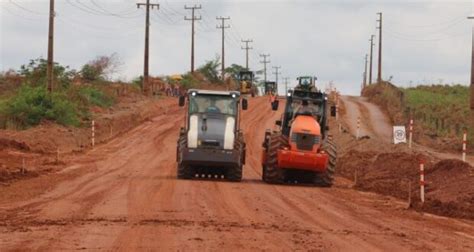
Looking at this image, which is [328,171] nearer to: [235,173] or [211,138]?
[235,173]

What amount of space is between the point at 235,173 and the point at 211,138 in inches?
57.9

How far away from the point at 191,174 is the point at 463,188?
32.8 ft

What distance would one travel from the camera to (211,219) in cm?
1798

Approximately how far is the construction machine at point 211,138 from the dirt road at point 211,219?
3.07 feet

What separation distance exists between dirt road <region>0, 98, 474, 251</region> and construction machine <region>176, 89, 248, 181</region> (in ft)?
3.07

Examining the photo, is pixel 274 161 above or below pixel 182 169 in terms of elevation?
above

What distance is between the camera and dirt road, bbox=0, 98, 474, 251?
576 inches

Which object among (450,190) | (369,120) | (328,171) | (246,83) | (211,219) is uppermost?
(246,83)

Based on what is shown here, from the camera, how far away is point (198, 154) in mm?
28859

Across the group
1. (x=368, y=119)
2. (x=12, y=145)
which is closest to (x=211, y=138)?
(x=12, y=145)

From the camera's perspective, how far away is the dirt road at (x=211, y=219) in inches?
576

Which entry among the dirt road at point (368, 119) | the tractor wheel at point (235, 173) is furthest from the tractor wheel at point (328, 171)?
the dirt road at point (368, 119)

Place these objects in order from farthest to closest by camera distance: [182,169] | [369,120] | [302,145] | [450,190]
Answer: [369,120]
[182,169]
[302,145]
[450,190]

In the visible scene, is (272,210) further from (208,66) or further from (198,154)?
(208,66)
